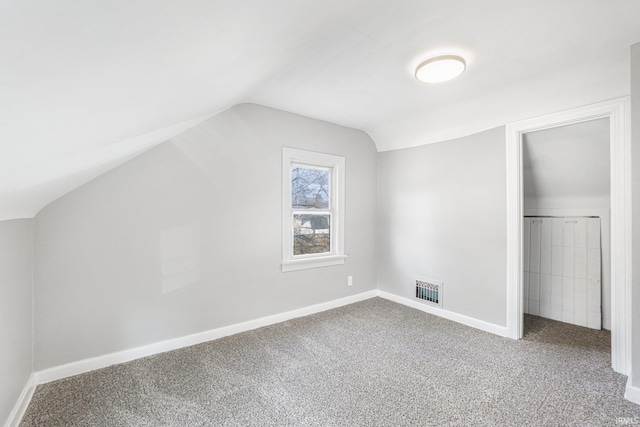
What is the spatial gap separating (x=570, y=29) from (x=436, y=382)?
97.7 inches

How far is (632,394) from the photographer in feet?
6.07

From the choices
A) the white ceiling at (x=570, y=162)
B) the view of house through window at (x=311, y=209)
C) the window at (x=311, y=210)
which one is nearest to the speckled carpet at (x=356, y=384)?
the window at (x=311, y=210)

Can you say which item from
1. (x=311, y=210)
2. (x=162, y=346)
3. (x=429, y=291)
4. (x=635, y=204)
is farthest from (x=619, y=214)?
(x=162, y=346)

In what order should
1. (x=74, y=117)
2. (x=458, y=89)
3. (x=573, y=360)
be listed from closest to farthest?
1. (x=74, y=117)
2. (x=573, y=360)
3. (x=458, y=89)

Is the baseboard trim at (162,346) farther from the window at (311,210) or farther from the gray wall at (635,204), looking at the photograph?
the gray wall at (635,204)

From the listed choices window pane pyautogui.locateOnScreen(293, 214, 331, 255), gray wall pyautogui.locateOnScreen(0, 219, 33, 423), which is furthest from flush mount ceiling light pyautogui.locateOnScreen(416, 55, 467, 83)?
gray wall pyautogui.locateOnScreen(0, 219, 33, 423)

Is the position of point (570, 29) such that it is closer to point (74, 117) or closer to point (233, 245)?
point (74, 117)

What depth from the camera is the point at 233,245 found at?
2898 mm

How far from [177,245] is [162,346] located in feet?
2.91

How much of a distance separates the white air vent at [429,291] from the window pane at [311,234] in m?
1.25

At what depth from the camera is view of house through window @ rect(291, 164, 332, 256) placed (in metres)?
3.46

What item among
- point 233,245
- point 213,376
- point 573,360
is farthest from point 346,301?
point 573,360

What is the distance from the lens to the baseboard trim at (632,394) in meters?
1.83

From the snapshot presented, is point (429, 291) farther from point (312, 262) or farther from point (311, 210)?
point (311, 210)
